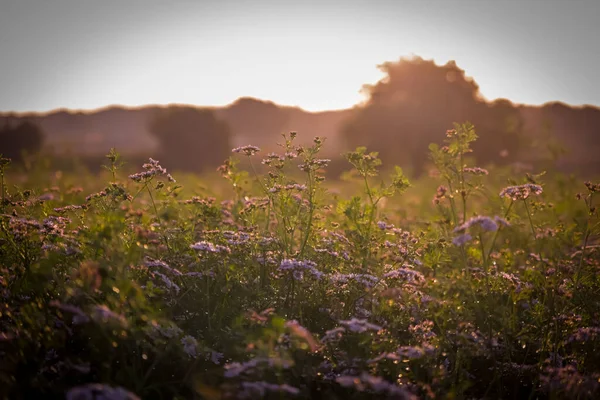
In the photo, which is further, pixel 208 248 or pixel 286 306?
pixel 286 306

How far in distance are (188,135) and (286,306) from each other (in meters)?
57.5

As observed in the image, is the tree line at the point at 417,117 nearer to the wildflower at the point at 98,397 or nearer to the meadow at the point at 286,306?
the meadow at the point at 286,306

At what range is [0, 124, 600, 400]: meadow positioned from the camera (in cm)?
319

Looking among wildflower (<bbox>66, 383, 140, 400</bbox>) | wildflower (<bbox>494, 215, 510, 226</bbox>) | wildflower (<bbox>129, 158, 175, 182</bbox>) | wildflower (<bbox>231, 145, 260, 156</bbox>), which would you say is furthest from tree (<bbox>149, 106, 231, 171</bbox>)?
wildflower (<bbox>66, 383, 140, 400</bbox>)

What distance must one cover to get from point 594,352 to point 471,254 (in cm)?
186

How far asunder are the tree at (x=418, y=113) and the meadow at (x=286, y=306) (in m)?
35.6

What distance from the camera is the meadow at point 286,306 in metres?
3.19

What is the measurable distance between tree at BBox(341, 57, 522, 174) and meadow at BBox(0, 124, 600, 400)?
117 ft

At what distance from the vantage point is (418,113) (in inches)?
1702

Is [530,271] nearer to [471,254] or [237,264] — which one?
[471,254]

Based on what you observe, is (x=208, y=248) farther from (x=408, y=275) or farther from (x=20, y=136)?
(x=20, y=136)

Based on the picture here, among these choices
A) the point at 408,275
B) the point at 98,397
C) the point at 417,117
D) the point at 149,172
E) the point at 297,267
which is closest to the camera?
the point at 98,397

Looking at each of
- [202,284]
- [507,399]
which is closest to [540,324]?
[507,399]

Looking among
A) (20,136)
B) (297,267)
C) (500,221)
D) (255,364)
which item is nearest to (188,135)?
(20,136)
